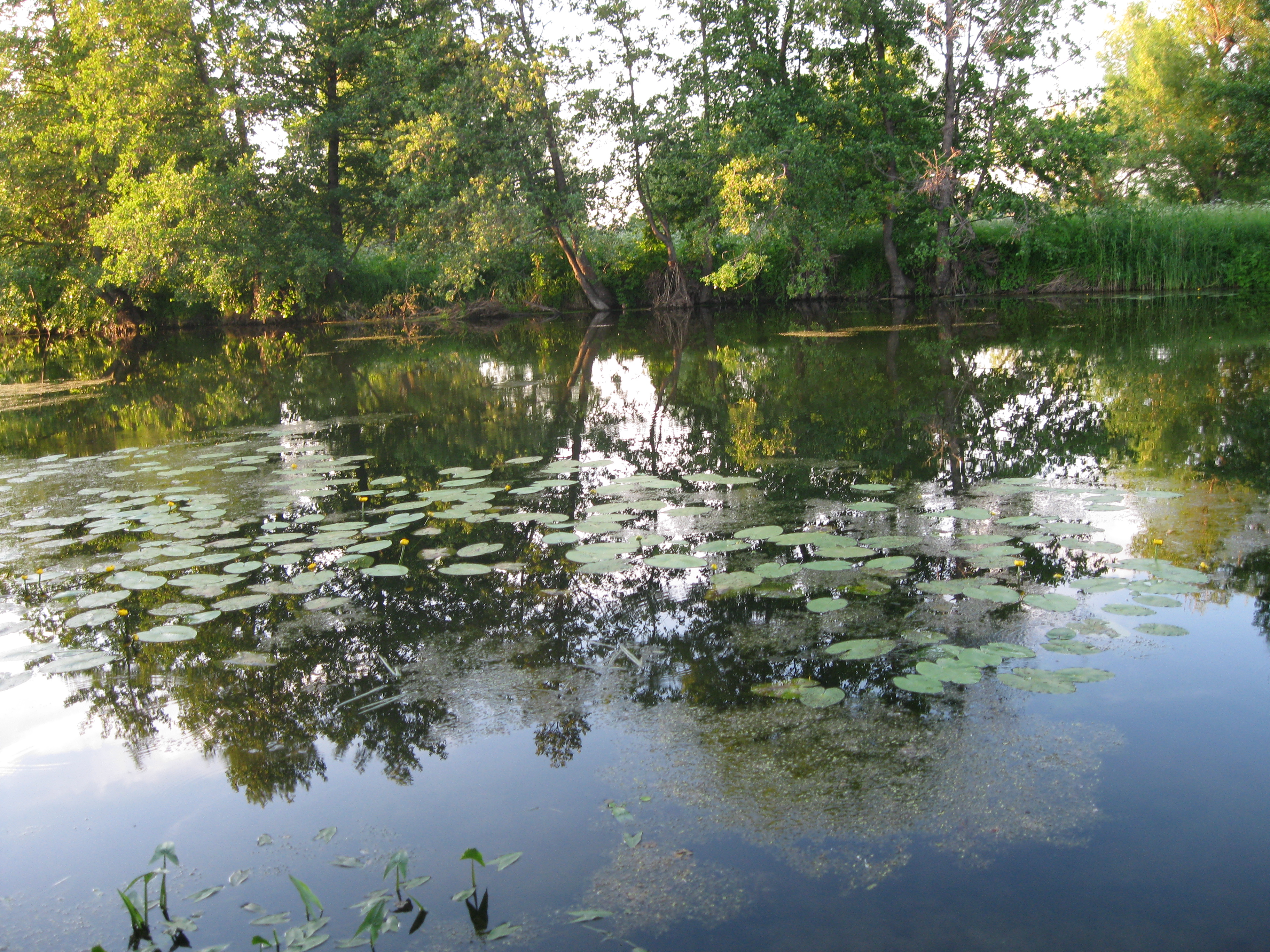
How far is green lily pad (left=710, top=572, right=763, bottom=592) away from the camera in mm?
3201

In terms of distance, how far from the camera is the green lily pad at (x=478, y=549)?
380 cm

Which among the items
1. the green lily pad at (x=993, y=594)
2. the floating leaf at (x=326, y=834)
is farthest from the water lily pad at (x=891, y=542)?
the floating leaf at (x=326, y=834)

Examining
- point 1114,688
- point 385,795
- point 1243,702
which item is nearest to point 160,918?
point 385,795

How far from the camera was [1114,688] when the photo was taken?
93.5 inches

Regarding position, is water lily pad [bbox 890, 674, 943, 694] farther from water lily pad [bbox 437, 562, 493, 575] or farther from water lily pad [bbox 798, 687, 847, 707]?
water lily pad [bbox 437, 562, 493, 575]

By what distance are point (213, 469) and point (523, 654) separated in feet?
13.0

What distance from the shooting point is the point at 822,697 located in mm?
2396

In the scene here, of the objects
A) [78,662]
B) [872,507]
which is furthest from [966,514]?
[78,662]

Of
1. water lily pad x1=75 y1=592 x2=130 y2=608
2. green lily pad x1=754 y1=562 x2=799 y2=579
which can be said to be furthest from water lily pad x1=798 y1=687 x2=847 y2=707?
water lily pad x1=75 y1=592 x2=130 y2=608

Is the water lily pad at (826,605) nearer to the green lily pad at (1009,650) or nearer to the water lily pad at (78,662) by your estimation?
the green lily pad at (1009,650)

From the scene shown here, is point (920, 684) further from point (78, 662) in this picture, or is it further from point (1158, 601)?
point (78, 662)

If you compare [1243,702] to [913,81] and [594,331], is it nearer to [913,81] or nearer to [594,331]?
[594,331]

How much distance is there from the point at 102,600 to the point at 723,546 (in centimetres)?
249

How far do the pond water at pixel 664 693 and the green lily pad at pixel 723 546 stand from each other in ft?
0.07
